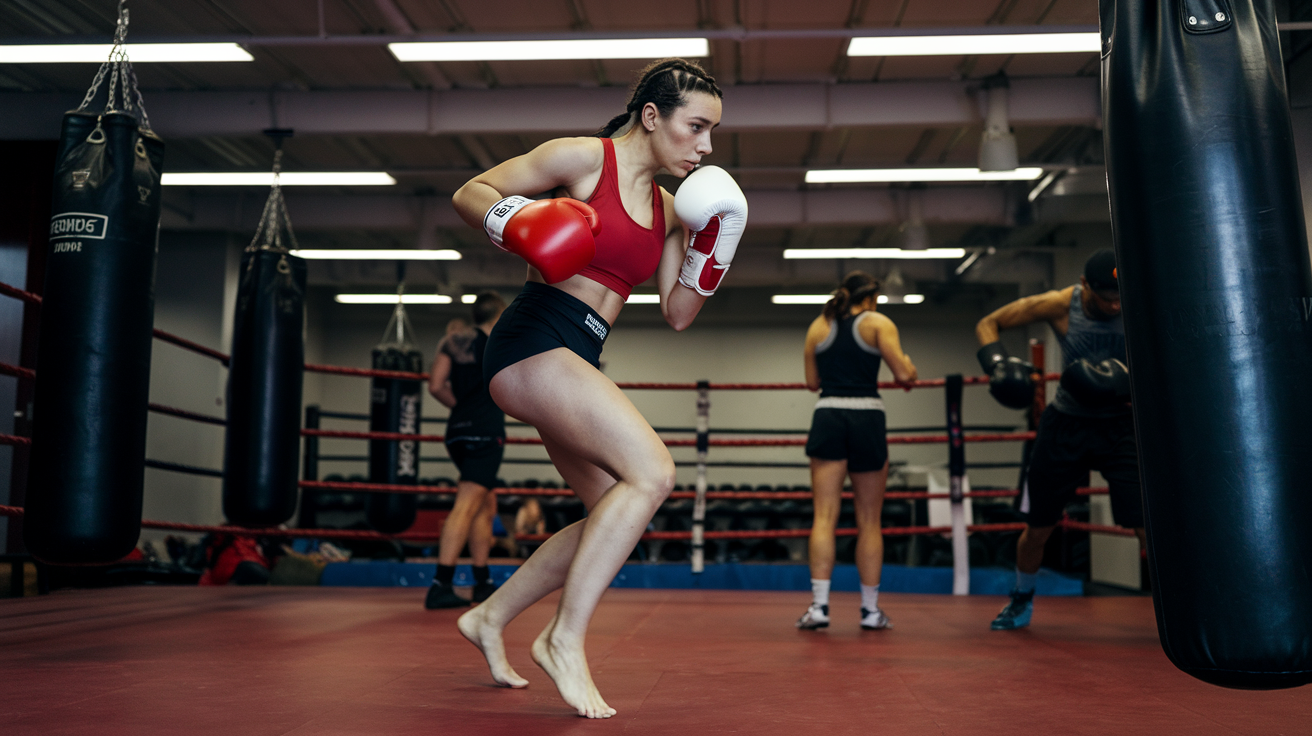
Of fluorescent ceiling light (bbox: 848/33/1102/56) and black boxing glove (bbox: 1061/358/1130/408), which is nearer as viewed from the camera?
black boxing glove (bbox: 1061/358/1130/408)

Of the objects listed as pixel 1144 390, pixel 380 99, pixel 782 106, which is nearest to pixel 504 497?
pixel 380 99

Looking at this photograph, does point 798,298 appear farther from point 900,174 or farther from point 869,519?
point 869,519

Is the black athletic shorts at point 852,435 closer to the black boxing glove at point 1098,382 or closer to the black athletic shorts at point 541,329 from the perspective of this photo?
the black boxing glove at point 1098,382

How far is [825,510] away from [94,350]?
221 centimetres

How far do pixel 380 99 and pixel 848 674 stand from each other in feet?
19.0

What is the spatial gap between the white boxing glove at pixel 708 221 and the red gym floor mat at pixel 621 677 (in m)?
0.81

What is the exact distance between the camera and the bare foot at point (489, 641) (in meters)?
1.78

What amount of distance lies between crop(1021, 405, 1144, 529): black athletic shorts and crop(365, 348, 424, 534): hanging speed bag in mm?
3102

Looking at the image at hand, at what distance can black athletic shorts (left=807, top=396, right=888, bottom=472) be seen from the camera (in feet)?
10.1

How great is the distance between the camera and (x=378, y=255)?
9523mm

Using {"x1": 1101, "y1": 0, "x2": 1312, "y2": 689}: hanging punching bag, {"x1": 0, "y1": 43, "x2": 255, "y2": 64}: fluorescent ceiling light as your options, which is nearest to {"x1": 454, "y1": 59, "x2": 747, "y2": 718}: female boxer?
{"x1": 1101, "y1": 0, "x2": 1312, "y2": 689}: hanging punching bag

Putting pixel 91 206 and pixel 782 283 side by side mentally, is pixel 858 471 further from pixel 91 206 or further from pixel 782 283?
pixel 782 283

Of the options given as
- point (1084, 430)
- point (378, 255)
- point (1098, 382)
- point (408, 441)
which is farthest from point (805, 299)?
point (1098, 382)

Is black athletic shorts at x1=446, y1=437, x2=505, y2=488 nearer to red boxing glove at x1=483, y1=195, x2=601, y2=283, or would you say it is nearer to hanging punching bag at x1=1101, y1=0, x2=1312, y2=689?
red boxing glove at x1=483, y1=195, x2=601, y2=283
